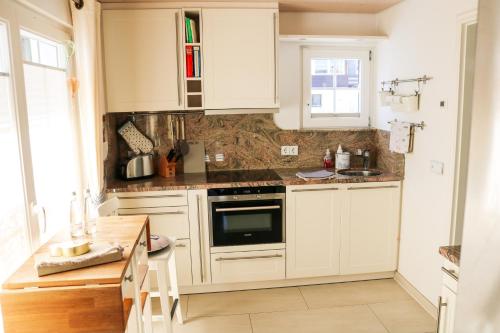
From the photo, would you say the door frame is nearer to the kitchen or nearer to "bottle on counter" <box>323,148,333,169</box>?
the kitchen

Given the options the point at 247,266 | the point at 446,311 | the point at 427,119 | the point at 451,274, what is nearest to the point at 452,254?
the point at 451,274

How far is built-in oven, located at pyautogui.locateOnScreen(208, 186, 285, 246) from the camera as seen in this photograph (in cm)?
313

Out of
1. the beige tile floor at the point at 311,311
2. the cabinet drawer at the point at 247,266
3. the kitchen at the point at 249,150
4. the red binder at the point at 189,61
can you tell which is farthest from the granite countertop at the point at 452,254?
the red binder at the point at 189,61

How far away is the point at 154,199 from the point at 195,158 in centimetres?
67

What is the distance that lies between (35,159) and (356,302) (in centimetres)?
252

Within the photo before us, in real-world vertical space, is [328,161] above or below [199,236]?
above

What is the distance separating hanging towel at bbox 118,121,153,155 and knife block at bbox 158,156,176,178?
8.0 inches

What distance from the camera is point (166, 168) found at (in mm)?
3436

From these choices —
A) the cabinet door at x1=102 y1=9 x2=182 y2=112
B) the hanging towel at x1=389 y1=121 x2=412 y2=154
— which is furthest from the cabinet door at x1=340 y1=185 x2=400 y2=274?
the cabinet door at x1=102 y1=9 x2=182 y2=112

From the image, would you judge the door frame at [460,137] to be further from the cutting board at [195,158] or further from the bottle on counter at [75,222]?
the bottle on counter at [75,222]

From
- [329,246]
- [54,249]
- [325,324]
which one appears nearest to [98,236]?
[54,249]

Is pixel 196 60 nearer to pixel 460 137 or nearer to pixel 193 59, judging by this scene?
pixel 193 59

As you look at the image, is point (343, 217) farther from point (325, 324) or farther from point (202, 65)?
point (202, 65)

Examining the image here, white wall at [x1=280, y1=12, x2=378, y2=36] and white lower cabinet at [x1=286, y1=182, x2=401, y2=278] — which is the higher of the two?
white wall at [x1=280, y1=12, x2=378, y2=36]
